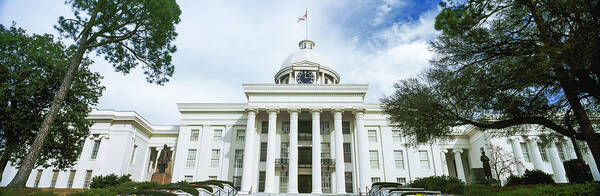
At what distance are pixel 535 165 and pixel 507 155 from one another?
269cm

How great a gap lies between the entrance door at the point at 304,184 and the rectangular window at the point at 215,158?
862 centimetres

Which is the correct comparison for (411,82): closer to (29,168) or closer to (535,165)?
(29,168)

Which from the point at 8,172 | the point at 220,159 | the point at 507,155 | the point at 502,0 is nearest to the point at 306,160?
the point at 220,159

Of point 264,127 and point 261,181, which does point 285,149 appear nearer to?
point 264,127

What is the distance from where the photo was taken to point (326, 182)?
27.4 metres

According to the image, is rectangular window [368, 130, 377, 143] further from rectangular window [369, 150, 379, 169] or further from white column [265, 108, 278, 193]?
white column [265, 108, 278, 193]

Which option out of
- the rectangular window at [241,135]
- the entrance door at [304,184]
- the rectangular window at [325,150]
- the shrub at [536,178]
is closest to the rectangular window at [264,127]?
the rectangular window at [241,135]

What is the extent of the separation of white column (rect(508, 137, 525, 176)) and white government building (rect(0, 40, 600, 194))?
3.8 inches

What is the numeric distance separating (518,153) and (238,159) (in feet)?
90.4

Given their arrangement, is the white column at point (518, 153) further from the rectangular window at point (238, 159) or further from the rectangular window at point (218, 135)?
the rectangular window at point (218, 135)

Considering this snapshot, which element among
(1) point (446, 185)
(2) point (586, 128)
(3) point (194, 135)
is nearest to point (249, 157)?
(3) point (194, 135)

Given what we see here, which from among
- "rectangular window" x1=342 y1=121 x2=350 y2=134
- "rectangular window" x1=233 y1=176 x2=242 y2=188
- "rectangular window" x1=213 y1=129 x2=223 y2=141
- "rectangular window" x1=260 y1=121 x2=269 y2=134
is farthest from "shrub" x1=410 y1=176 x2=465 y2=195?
"rectangular window" x1=213 y1=129 x2=223 y2=141

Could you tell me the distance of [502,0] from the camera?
9.25m

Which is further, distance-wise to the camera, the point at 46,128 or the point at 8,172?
the point at 8,172
